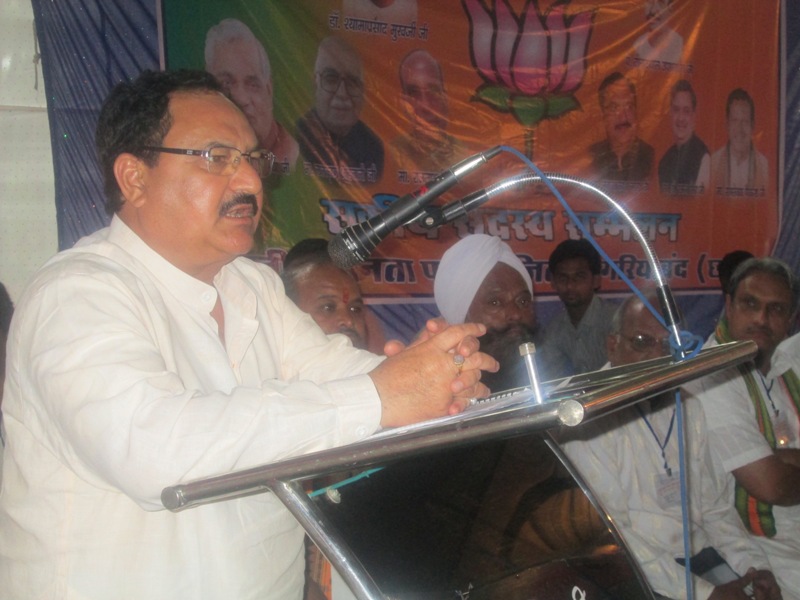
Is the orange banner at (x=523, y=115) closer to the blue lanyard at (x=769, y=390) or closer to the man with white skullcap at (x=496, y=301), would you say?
the man with white skullcap at (x=496, y=301)

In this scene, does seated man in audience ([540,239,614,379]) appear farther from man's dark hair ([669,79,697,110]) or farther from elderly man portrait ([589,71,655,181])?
man's dark hair ([669,79,697,110])

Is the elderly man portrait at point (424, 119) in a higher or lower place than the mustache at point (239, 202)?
higher

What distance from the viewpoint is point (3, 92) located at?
329 centimetres

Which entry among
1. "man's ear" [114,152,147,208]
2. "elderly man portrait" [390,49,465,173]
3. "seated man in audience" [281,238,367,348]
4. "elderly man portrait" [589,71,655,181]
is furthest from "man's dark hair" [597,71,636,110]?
"man's ear" [114,152,147,208]

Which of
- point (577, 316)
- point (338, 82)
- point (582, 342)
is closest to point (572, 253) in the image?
point (577, 316)

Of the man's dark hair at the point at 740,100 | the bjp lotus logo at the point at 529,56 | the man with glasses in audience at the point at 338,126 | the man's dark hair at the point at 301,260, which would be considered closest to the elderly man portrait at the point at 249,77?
the man with glasses in audience at the point at 338,126

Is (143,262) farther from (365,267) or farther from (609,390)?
(365,267)

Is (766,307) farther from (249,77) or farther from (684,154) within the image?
(249,77)

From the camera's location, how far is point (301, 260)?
11.3 ft

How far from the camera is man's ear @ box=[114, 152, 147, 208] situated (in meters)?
1.75

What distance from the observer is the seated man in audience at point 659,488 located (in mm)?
2871

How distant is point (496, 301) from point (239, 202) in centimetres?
237

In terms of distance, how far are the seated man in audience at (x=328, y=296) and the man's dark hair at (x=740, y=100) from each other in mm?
4101

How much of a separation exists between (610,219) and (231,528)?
15.0 feet
